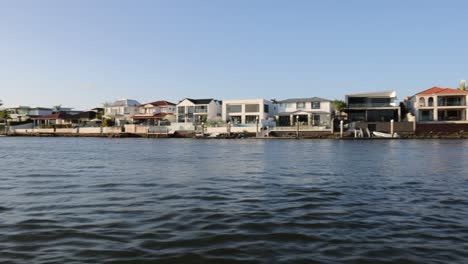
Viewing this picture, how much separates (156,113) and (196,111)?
13.7 meters

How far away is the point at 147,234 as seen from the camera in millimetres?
7555

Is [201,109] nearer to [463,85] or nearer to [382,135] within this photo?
[382,135]

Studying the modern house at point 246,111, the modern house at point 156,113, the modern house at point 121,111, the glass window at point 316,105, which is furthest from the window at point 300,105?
the modern house at point 121,111

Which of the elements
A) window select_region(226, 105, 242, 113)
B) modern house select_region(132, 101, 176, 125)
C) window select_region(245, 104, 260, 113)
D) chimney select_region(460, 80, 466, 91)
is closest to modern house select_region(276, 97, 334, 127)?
window select_region(245, 104, 260, 113)

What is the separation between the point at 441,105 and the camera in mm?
70750

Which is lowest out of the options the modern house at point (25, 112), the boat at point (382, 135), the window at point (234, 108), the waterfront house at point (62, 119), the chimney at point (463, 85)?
the boat at point (382, 135)

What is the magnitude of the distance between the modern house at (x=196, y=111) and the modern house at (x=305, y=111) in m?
16.5

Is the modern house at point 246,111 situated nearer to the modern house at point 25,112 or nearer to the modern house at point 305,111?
the modern house at point 305,111

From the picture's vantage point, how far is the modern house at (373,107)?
2876 inches

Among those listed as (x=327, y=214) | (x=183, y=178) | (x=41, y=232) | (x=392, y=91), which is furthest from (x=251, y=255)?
(x=392, y=91)

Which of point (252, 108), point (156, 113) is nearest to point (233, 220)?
point (252, 108)

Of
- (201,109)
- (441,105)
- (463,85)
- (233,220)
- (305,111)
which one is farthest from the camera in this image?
(201,109)

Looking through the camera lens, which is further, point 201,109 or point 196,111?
point 196,111

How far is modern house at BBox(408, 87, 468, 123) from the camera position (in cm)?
7013
